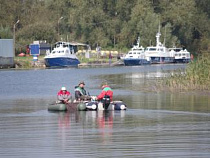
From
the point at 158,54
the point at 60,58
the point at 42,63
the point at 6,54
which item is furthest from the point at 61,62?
the point at 158,54

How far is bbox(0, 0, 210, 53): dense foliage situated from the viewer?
134m

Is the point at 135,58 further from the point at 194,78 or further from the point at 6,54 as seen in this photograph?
the point at 194,78

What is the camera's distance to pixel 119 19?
460 ft

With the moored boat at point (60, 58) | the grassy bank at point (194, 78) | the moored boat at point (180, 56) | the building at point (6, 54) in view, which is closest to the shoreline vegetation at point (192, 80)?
the grassy bank at point (194, 78)

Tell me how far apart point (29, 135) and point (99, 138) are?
2911 mm

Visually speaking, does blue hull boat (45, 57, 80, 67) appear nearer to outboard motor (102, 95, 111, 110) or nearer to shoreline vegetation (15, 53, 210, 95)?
shoreline vegetation (15, 53, 210, 95)

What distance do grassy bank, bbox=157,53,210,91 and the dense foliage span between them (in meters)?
77.6

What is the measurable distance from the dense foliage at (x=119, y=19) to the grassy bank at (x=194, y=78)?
7761 cm

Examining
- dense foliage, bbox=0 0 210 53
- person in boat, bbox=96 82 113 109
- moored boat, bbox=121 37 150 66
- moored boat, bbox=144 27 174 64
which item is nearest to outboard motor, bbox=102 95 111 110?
person in boat, bbox=96 82 113 109

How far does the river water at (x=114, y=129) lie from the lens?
80.5 feet

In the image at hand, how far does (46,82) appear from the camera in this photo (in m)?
70.2

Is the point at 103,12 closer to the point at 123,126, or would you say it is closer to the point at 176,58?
the point at 176,58

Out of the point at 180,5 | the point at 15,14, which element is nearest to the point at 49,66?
the point at 15,14

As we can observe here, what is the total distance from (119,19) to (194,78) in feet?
300
